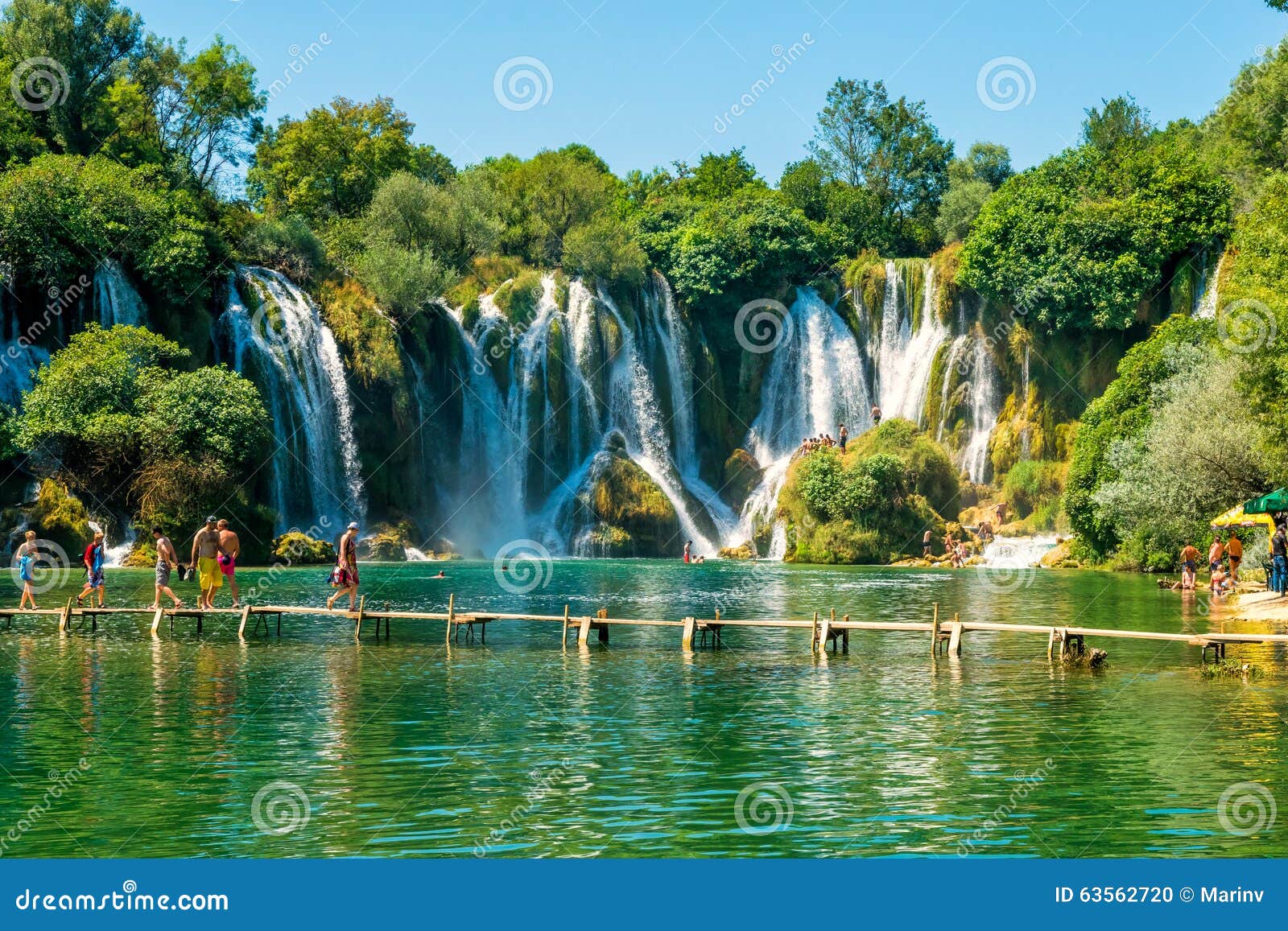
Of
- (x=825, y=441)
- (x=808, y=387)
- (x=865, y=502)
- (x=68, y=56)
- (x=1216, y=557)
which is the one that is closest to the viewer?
(x=1216, y=557)

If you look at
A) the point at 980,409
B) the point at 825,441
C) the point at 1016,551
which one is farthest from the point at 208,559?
the point at 980,409

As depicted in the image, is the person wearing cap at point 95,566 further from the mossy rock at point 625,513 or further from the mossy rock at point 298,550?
the mossy rock at point 625,513

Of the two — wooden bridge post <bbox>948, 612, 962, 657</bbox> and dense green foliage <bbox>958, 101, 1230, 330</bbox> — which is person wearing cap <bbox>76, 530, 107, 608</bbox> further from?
dense green foliage <bbox>958, 101, 1230, 330</bbox>

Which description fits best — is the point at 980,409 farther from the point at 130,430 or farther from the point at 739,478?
the point at 130,430

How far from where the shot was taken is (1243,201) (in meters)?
63.2

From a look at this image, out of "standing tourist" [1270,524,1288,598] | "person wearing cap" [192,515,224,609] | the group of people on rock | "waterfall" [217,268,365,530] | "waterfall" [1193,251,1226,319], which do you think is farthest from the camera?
the group of people on rock

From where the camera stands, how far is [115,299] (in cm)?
5434

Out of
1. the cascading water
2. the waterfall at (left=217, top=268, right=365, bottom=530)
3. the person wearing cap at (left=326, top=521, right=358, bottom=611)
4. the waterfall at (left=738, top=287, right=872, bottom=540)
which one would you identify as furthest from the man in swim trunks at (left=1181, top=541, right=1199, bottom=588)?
the waterfall at (left=217, top=268, right=365, bottom=530)

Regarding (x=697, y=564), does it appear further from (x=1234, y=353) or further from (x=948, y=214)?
(x=948, y=214)

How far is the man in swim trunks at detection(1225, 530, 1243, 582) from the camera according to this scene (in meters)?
38.7

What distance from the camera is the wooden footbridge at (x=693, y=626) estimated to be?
26.0 m

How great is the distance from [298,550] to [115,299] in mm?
12229

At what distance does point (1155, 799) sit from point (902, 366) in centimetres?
5762

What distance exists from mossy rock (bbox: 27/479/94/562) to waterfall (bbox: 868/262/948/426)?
39.1 meters
